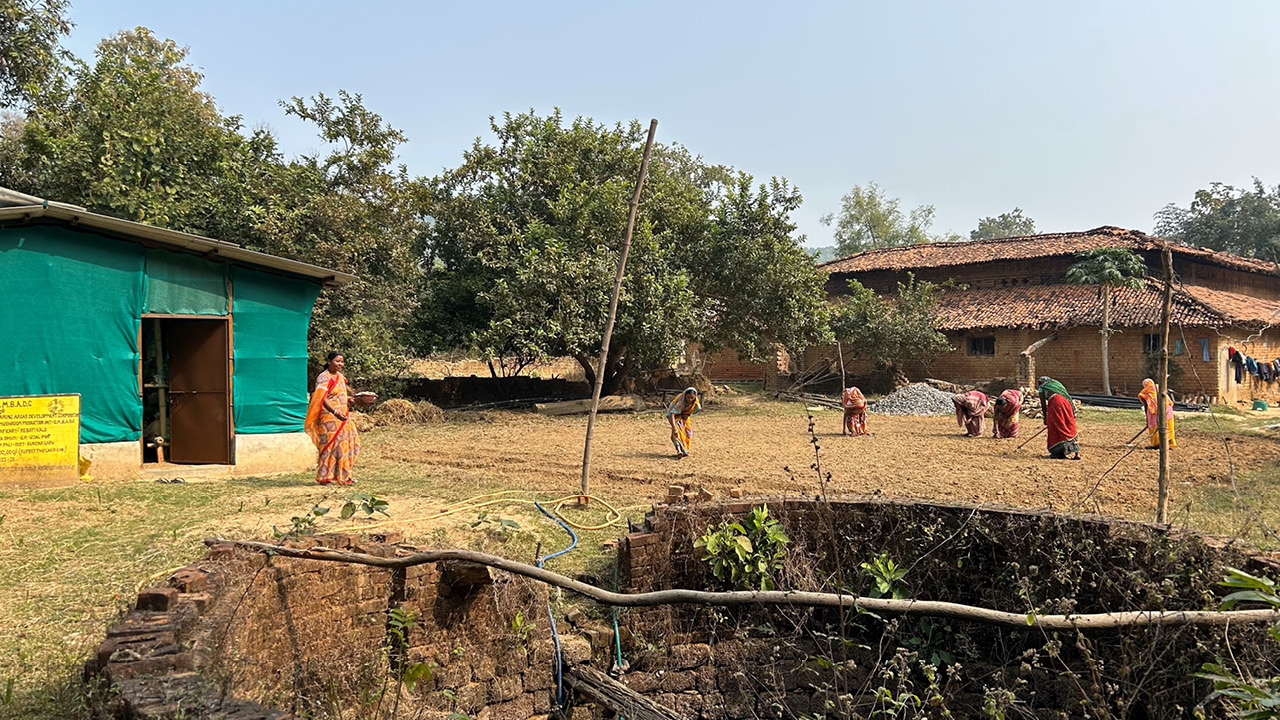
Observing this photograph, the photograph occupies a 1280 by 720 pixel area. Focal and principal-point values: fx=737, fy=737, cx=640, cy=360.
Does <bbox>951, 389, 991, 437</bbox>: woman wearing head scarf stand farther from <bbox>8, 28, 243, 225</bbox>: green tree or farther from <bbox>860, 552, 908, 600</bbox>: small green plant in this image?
<bbox>8, 28, 243, 225</bbox>: green tree

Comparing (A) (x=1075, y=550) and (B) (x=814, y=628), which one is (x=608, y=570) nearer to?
(B) (x=814, y=628)

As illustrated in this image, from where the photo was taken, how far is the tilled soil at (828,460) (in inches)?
344

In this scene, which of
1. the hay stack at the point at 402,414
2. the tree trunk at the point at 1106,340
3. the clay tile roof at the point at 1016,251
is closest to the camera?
the hay stack at the point at 402,414

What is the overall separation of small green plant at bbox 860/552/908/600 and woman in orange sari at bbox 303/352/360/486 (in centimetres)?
615

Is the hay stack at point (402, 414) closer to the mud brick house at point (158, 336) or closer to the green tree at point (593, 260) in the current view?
the green tree at point (593, 260)

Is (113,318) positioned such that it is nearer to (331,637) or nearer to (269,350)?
(269,350)

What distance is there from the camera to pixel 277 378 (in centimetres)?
1029

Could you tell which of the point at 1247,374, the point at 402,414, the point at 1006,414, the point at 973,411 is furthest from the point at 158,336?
the point at 1247,374

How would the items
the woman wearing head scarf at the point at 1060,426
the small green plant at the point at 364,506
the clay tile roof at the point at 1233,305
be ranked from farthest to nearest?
A: the clay tile roof at the point at 1233,305 → the woman wearing head scarf at the point at 1060,426 → the small green plant at the point at 364,506

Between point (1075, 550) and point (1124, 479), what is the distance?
17.1 feet

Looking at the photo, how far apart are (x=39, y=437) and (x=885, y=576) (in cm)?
931

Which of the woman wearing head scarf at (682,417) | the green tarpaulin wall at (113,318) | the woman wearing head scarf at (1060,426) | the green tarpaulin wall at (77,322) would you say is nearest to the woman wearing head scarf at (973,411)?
the woman wearing head scarf at (1060,426)

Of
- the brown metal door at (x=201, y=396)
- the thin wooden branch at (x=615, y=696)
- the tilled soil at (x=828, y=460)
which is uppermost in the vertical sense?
the brown metal door at (x=201, y=396)

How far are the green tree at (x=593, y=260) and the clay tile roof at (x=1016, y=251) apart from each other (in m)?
9.78
